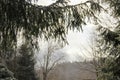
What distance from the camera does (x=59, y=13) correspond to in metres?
5.07

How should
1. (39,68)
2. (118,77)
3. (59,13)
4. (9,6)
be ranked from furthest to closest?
1. (39,68)
2. (118,77)
3. (59,13)
4. (9,6)

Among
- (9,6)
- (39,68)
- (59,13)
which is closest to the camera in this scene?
(9,6)

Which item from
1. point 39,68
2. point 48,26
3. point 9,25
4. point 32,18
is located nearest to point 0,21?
point 9,25

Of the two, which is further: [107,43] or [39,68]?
[39,68]

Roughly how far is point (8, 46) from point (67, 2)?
4.48 ft

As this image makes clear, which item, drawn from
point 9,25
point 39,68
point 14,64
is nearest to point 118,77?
point 9,25

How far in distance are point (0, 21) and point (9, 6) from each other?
0.30 metres

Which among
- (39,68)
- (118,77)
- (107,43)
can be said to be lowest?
(39,68)

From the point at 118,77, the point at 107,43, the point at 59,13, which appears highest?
the point at 59,13

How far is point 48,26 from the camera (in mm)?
5133

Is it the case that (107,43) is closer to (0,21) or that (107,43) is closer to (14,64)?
(0,21)

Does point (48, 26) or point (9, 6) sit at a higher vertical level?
point (9, 6)

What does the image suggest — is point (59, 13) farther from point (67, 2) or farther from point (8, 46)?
point (8, 46)

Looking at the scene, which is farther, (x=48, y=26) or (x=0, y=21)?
(x=48, y=26)
